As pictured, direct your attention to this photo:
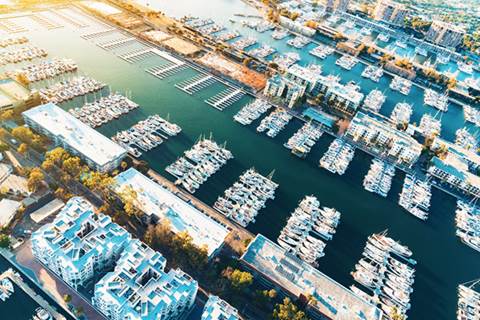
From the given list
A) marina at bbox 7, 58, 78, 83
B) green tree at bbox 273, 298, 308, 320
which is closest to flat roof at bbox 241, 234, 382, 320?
green tree at bbox 273, 298, 308, 320

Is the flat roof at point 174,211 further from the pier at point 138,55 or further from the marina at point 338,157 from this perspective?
the pier at point 138,55

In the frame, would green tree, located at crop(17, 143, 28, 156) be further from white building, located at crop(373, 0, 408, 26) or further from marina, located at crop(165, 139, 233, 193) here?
white building, located at crop(373, 0, 408, 26)

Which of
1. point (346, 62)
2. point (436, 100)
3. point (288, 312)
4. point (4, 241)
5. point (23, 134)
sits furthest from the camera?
point (346, 62)

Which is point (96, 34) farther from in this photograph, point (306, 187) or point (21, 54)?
point (306, 187)

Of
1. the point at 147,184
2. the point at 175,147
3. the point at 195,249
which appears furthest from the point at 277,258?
the point at 175,147

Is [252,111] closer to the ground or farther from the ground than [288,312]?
farther from the ground

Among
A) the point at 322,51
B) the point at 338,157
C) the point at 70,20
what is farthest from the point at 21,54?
the point at 322,51
